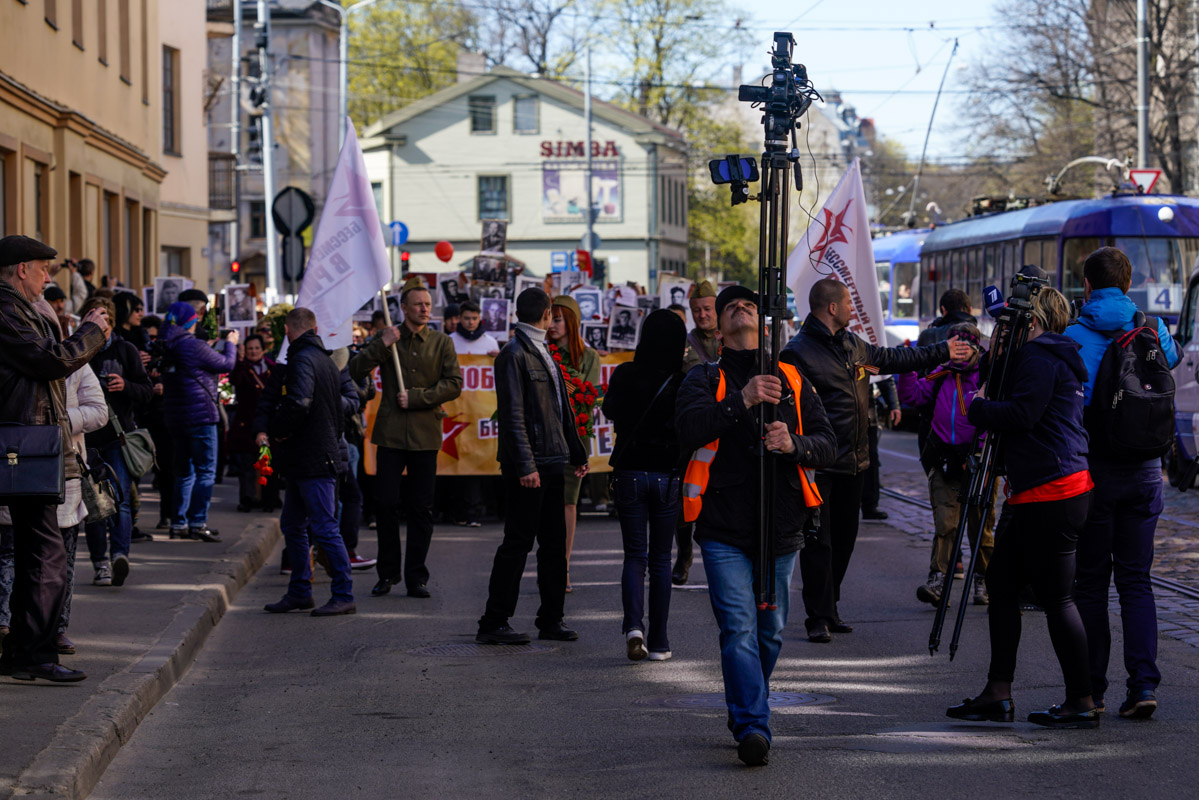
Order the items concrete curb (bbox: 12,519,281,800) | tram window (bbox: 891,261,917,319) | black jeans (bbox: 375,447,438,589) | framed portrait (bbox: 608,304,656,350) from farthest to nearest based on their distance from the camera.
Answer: tram window (bbox: 891,261,917,319), framed portrait (bbox: 608,304,656,350), black jeans (bbox: 375,447,438,589), concrete curb (bbox: 12,519,281,800)

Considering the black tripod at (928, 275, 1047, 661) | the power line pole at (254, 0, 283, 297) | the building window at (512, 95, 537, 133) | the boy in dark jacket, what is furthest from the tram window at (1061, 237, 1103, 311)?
the building window at (512, 95, 537, 133)

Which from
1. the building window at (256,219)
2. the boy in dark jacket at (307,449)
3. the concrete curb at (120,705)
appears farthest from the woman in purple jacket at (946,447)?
the building window at (256,219)

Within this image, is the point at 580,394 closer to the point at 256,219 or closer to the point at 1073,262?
the point at 1073,262

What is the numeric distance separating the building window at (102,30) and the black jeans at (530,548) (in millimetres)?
16485

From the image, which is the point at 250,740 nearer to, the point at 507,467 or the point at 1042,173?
the point at 507,467

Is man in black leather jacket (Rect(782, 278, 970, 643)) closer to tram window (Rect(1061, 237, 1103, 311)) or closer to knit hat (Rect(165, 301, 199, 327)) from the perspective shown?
knit hat (Rect(165, 301, 199, 327))

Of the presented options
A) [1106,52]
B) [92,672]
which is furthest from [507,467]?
[1106,52]

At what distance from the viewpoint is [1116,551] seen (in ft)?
24.0

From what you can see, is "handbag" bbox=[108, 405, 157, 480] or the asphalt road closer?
the asphalt road

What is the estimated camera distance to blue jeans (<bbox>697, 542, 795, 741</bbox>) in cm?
636

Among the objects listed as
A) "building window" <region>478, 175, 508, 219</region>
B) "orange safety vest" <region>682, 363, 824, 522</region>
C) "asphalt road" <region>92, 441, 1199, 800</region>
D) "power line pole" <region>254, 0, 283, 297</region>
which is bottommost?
"asphalt road" <region>92, 441, 1199, 800</region>

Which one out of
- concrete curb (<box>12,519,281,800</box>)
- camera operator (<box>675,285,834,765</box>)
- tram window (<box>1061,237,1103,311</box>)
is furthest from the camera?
tram window (<box>1061,237,1103,311</box>)

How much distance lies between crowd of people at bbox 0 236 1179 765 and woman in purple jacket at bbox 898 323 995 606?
15mm

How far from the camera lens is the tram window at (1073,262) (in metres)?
23.0
